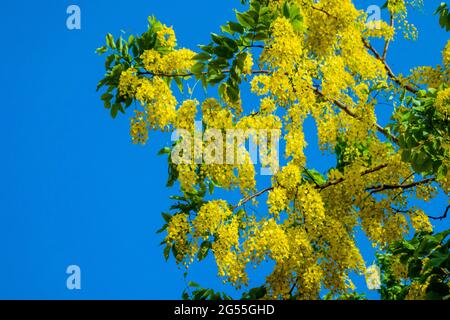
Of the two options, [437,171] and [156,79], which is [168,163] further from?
[437,171]

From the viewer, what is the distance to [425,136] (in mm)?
5875

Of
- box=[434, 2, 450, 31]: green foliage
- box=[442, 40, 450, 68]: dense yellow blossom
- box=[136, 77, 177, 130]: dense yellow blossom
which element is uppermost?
box=[434, 2, 450, 31]: green foliage

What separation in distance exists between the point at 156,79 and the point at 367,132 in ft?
6.10

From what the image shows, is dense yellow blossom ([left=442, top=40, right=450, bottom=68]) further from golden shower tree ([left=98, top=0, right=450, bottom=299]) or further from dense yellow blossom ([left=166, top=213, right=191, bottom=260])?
dense yellow blossom ([left=166, top=213, right=191, bottom=260])

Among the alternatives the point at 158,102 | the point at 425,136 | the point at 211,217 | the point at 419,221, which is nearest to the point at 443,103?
the point at 425,136

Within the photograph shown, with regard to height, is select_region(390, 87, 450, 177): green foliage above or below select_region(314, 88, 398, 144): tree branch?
below

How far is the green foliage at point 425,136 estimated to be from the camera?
5.73 metres

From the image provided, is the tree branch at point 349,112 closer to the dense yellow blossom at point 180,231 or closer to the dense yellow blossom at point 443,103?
the dense yellow blossom at point 443,103

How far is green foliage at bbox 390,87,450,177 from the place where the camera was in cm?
573

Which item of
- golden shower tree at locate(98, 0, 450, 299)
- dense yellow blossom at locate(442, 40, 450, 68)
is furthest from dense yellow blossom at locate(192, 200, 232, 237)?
dense yellow blossom at locate(442, 40, 450, 68)

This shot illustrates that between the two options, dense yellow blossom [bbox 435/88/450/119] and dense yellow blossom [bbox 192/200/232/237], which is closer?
dense yellow blossom [bbox 435/88/450/119]

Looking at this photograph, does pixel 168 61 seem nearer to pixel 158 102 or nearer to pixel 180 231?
pixel 158 102

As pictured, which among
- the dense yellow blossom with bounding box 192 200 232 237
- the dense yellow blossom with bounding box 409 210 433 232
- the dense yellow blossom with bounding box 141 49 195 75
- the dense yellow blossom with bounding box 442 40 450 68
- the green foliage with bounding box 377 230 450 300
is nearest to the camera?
the green foliage with bounding box 377 230 450 300
